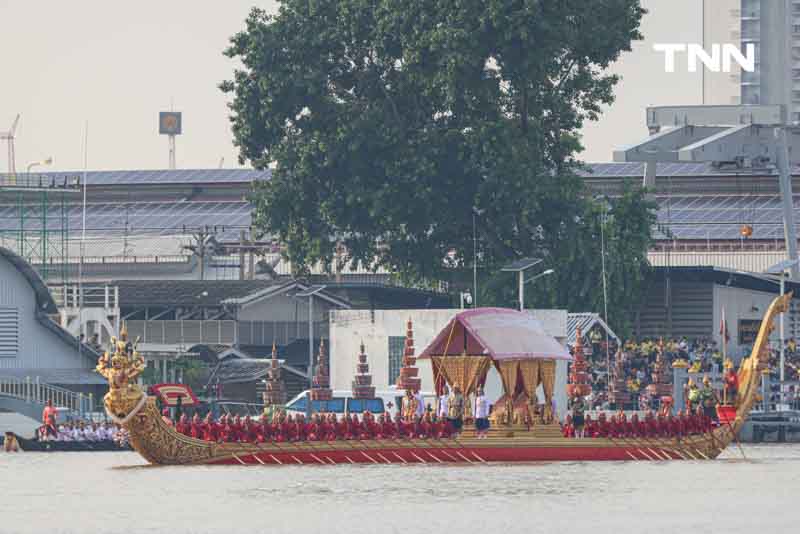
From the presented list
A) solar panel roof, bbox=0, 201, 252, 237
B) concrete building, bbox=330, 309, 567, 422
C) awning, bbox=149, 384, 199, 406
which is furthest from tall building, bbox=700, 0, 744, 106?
awning, bbox=149, 384, 199, 406

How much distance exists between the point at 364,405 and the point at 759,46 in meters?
75.7

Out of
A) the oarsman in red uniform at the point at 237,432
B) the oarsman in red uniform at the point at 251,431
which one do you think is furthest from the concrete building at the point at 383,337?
the oarsman in red uniform at the point at 237,432

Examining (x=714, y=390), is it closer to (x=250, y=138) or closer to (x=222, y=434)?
(x=222, y=434)

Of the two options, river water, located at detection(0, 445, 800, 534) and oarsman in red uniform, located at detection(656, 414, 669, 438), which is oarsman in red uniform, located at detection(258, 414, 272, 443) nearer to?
river water, located at detection(0, 445, 800, 534)

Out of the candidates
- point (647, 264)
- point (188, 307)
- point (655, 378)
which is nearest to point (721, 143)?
point (647, 264)

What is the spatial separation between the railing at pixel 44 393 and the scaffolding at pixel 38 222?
868 centimetres

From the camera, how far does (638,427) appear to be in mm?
66750

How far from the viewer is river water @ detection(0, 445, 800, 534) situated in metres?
51.2

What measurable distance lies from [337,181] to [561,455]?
27.8 meters

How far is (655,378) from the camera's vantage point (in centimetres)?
7912

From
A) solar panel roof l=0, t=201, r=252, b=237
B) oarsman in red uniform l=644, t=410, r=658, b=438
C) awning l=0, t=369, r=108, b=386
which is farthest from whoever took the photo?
solar panel roof l=0, t=201, r=252, b=237

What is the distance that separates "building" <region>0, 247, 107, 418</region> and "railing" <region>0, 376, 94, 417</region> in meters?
0.91

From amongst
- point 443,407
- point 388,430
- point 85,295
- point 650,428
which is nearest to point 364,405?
point 443,407

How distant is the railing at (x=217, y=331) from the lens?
96.7m
